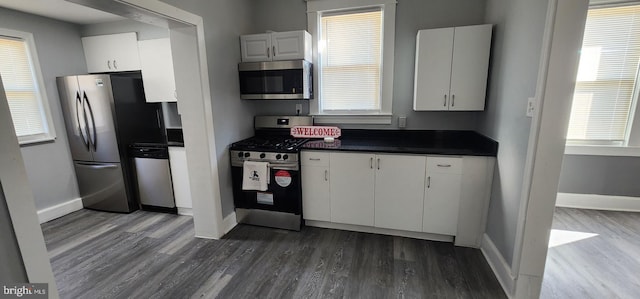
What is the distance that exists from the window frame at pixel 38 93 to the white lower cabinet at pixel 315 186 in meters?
3.11

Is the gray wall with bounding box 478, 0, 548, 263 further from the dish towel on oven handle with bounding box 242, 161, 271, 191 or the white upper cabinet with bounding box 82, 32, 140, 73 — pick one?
the white upper cabinet with bounding box 82, 32, 140, 73

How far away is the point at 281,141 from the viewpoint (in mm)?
2811

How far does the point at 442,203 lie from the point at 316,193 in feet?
3.93

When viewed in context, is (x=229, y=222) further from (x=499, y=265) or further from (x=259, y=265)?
(x=499, y=265)

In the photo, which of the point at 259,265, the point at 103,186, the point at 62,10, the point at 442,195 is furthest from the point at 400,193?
the point at 62,10

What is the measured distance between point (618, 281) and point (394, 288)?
1690mm

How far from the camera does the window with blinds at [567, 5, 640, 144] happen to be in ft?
8.86

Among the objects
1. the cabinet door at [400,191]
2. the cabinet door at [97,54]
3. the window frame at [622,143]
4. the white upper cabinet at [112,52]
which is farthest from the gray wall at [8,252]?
the window frame at [622,143]

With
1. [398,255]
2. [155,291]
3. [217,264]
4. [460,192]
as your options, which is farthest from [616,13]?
[155,291]

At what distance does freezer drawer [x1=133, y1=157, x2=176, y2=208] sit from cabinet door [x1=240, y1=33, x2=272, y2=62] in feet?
5.22

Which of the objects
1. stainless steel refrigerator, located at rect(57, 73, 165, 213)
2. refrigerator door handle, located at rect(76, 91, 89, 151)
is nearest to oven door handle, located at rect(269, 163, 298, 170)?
stainless steel refrigerator, located at rect(57, 73, 165, 213)

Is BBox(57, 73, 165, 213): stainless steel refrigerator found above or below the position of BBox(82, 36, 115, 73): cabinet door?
below

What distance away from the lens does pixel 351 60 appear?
2861 mm

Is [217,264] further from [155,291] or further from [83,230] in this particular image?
[83,230]
